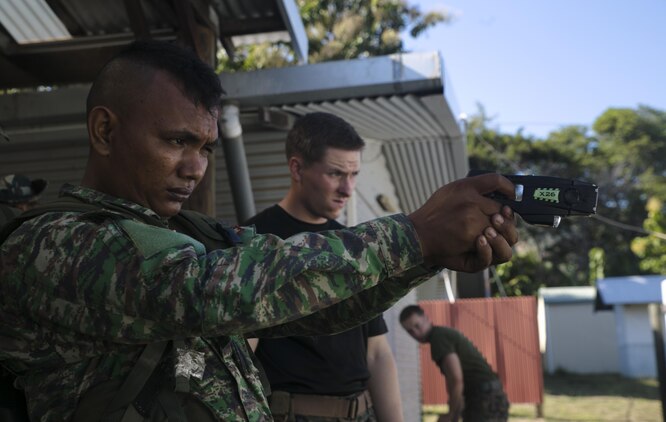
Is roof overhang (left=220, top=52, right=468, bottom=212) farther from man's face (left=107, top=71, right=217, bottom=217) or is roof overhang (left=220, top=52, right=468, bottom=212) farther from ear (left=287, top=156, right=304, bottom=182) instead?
man's face (left=107, top=71, right=217, bottom=217)

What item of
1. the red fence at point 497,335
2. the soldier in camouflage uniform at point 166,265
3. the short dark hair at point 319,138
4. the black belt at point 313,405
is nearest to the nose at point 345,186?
the short dark hair at point 319,138

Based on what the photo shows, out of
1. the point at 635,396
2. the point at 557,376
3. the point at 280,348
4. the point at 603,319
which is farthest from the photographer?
the point at 603,319

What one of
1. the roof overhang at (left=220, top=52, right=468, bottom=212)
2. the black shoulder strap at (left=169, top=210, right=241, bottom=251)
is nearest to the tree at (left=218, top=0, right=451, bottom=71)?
the roof overhang at (left=220, top=52, right=468, bottom=212)

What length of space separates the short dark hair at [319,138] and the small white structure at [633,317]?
23429 mm

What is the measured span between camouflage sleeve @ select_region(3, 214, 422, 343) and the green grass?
44.7 feet

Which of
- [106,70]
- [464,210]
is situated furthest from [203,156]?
[464,210]

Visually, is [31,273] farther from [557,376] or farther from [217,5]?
[557,376]

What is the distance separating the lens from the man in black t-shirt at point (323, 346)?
120 inches

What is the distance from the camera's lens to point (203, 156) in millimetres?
1650

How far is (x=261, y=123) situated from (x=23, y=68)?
1.73 metres

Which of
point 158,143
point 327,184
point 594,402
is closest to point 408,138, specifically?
point 327,184

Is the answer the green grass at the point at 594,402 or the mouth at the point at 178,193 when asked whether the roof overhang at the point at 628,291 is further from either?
the mouth at the point at 178,193

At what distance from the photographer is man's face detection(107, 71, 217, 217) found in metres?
1.56

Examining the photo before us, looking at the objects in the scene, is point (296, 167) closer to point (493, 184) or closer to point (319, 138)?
point (319, 138)
